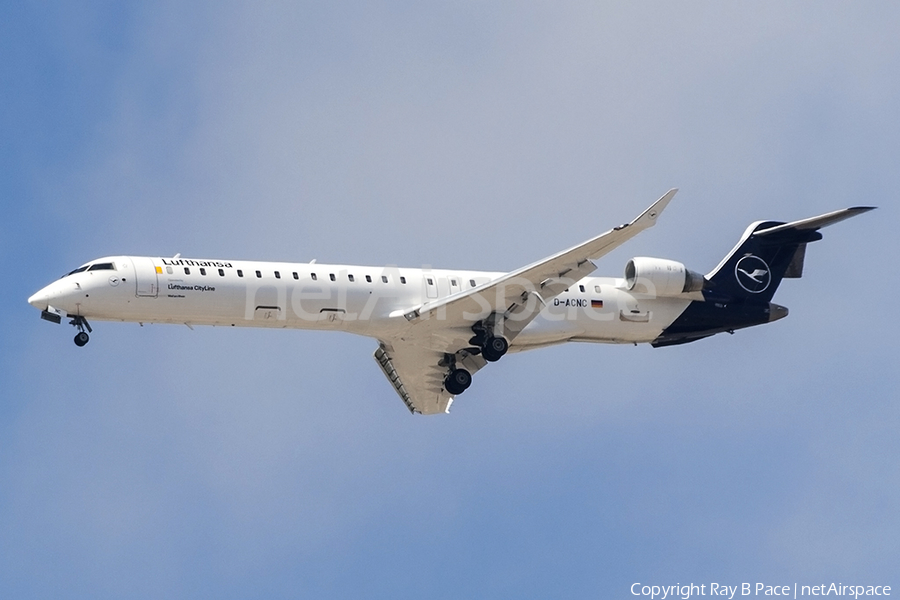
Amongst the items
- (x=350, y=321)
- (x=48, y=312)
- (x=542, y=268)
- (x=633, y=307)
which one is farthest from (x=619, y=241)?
(x=48, y=312)

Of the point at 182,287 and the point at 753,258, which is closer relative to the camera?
the point at 182,287

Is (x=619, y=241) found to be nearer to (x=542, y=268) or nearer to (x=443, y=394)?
(x=542, y=268)

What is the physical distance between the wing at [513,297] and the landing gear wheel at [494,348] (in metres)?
0.26

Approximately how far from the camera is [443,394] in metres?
34.6

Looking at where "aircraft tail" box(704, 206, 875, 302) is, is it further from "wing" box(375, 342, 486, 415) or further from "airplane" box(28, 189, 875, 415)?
"wing" box(375, 342, 486, 415)

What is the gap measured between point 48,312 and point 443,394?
34.1ft

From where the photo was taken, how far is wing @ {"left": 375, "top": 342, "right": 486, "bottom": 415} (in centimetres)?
3275

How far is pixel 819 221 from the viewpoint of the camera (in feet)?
109

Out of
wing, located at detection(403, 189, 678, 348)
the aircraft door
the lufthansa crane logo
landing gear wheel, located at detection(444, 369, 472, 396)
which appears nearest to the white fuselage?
the aircraft door

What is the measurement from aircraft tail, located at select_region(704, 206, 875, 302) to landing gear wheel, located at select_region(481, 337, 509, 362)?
574 centimetres

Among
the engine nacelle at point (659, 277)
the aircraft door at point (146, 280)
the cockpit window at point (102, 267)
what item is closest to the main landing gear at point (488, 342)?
the engine nacelle at point (659, 277)

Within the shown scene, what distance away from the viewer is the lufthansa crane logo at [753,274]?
3422cm

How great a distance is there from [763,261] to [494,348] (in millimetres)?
8026

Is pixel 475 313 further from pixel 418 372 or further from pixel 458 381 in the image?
pixel 418 372
